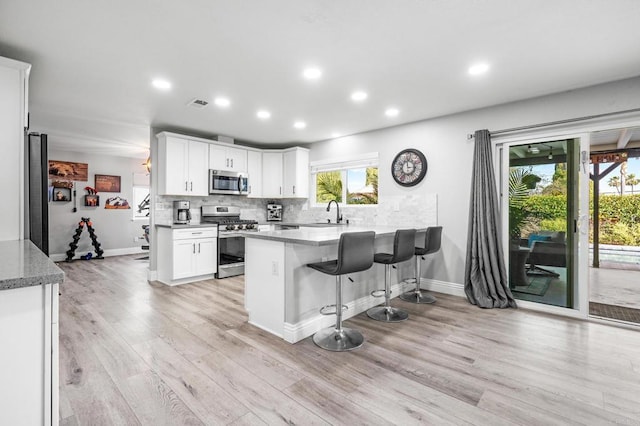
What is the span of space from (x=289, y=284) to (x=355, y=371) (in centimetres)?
85

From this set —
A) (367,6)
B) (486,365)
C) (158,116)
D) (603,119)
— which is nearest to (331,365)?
(486,365)

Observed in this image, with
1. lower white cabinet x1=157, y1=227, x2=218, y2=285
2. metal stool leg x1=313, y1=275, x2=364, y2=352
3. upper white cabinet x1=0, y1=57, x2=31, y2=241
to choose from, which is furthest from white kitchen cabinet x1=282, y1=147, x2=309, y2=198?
upper white cabinet x1=0, y1=57, x2=31, y2=241

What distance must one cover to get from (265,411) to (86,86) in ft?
11.6

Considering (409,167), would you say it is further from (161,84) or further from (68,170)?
(68,170)

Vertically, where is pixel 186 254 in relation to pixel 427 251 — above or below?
below

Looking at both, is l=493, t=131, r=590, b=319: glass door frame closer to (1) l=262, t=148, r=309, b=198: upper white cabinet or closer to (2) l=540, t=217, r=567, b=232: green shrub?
(2) l=540, t=217, r=567, b=232: green shrub

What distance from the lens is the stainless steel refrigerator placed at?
2434mm

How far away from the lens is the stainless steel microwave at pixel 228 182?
5.18 metres

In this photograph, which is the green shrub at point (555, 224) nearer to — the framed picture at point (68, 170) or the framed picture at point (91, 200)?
the framed picture at point (91, 200)

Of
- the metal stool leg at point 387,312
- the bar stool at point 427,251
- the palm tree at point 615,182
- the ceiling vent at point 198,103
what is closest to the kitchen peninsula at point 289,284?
the metal stool leg at point 387,312

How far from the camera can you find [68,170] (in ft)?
21.9

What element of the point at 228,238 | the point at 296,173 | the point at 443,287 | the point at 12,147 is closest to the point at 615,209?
the point at 443,287

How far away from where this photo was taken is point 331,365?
88.6 inches

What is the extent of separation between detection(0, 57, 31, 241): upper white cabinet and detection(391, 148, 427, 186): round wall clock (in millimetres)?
4038
